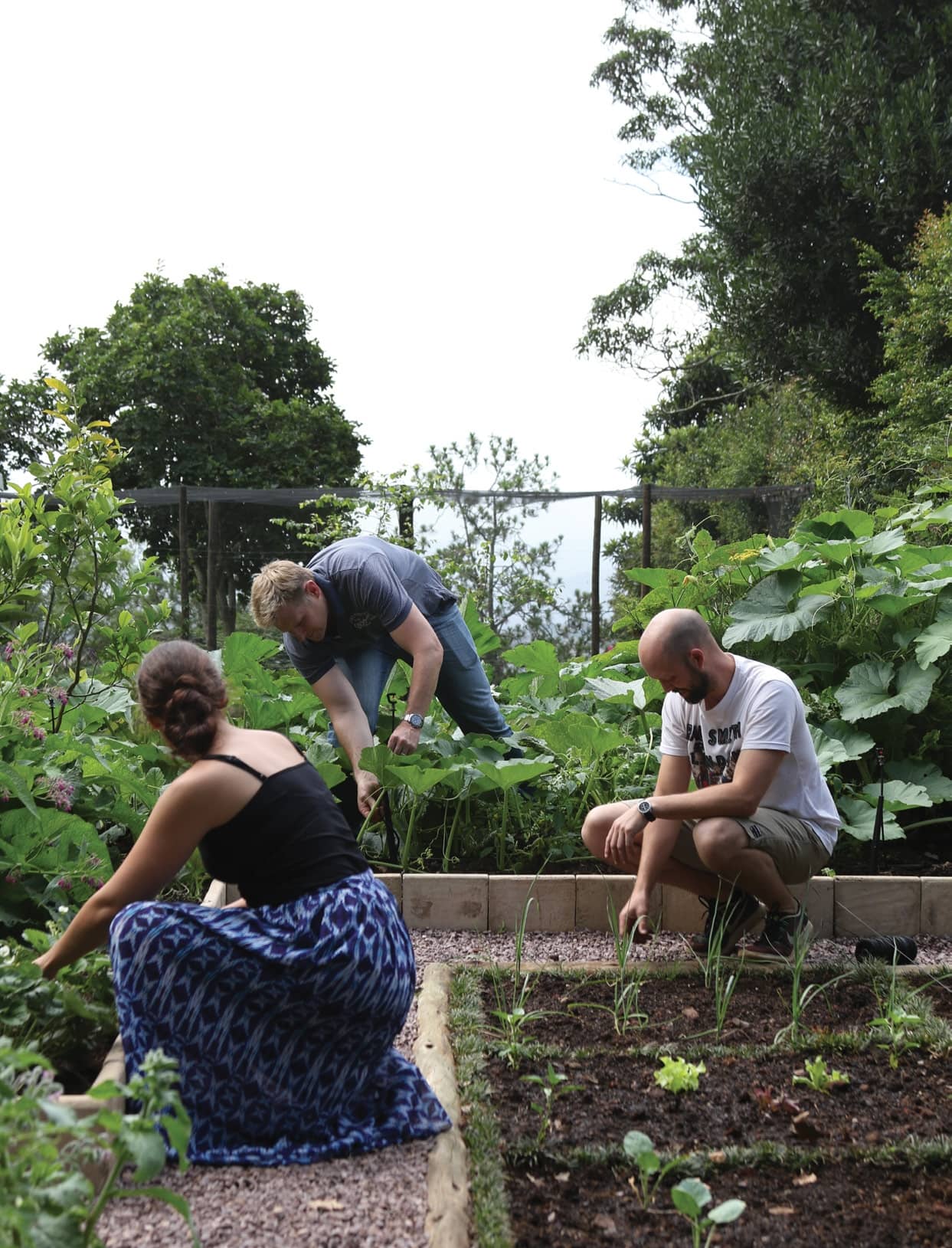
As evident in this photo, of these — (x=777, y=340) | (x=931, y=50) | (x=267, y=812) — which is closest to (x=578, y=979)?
(x=267, y=812)

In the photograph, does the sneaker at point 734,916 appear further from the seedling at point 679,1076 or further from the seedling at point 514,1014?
the seedling at point 679,1076

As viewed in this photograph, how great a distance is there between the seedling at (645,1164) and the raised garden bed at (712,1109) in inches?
0.5

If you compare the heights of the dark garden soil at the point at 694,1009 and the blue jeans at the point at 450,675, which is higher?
the blue jeans at the point at 450,675

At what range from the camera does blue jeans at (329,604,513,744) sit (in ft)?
13.5

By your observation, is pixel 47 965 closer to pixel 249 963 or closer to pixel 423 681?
pixel 249 963

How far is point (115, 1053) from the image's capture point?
7.45ft

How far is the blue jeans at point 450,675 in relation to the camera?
13.5 ft

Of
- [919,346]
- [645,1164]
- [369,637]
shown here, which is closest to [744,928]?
[645,1164]

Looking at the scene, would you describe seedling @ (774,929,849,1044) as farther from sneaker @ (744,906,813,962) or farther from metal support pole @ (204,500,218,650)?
metal support pole @ (204,500,218,650)

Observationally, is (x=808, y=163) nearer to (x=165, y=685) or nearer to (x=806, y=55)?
(x=806, y=55)

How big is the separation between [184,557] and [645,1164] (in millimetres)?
7832

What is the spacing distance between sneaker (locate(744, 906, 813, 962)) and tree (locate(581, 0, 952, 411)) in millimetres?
10525

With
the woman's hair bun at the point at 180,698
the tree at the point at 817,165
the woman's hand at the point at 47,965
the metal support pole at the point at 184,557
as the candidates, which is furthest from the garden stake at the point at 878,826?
the tree at the point at 817,165

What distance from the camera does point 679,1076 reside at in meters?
2.37
